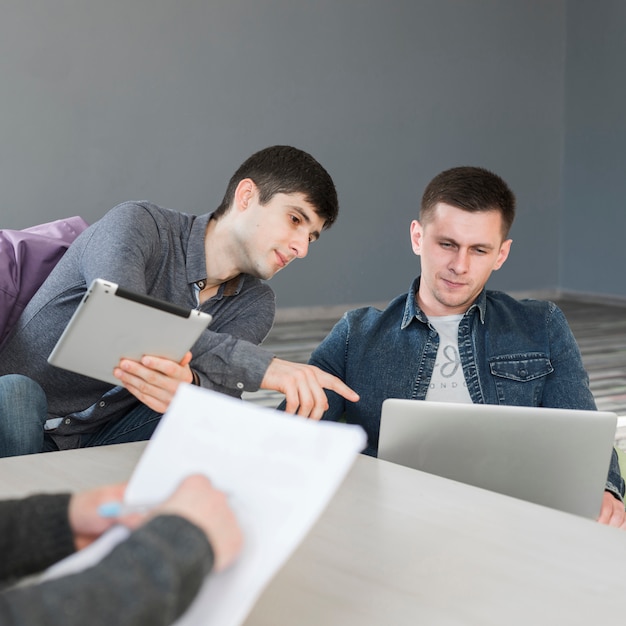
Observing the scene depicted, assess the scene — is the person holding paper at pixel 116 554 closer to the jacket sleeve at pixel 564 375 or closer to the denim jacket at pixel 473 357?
the denim jacket at pixel 473 357

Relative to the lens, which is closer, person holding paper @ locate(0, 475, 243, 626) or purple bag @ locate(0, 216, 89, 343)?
person holding paper @ locate(0, 475, 243, 626)

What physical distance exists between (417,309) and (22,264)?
0.83 m

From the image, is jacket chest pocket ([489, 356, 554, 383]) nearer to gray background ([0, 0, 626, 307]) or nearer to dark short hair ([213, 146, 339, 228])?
dark short hair ([213, 146, 339, 228])

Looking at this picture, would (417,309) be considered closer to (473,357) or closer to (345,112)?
(473,357)

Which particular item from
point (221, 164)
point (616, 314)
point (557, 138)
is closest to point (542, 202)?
point (557, 138)

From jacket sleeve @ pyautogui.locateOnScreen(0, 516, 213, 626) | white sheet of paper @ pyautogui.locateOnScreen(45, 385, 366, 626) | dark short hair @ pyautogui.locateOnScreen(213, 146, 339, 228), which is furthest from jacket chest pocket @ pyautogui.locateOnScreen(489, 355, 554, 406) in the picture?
jacket sleeve @ pyautogui.locateOnScreen(0, 516, 213, 626)

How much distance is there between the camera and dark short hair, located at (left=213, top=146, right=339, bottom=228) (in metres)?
1.84

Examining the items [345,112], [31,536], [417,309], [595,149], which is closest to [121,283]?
[417,309]

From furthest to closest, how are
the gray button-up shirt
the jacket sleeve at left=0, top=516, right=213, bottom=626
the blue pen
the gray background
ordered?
1. the gray background
2. the gray button-up shirt
3. the blue pen
4. the jacket sleeve at left=0, top=516, right=213, bottom=626

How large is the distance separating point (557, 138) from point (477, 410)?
6730 millimetres

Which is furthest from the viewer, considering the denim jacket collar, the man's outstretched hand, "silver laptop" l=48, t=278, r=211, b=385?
the denim jacket collar

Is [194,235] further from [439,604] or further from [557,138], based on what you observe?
[557,138]

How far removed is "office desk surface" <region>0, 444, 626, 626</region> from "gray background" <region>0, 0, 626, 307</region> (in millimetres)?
4705

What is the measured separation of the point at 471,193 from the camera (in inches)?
75.6
